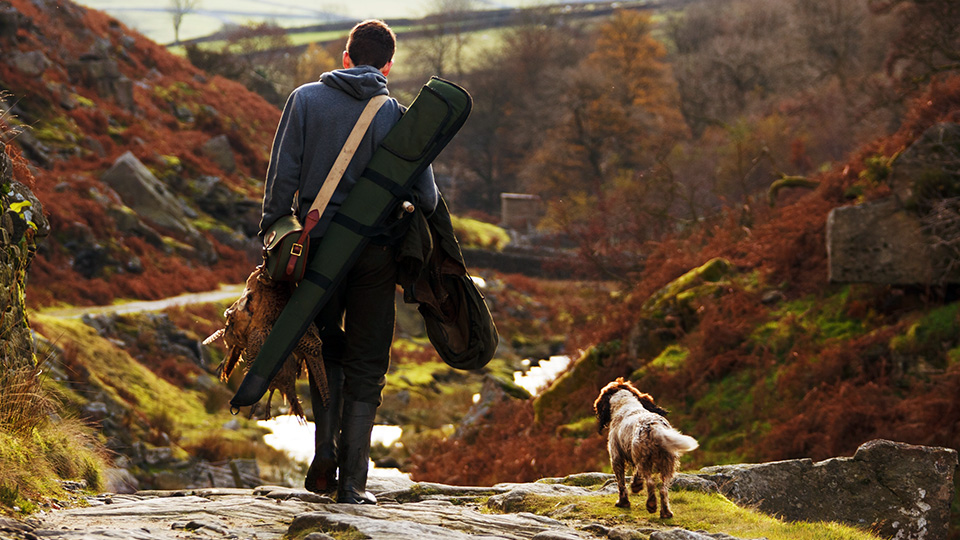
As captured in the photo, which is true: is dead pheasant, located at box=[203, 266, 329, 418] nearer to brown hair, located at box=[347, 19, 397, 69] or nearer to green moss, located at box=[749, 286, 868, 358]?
brown hair, located at box=[347, 19, 397, 69]

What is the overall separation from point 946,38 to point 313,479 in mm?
16601

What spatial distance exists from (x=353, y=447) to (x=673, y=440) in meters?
1.69

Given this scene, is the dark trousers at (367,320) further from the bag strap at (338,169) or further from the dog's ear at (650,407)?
the dog's ear at (650,407)

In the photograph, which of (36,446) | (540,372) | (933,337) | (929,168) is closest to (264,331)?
(36,446)

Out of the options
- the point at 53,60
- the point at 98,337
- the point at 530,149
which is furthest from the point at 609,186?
the point at 98,337

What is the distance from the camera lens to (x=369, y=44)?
4883 mm

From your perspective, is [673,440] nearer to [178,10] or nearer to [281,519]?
[281,519]

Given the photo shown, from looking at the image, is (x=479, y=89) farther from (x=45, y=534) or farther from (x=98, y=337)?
(x=45, y=534)

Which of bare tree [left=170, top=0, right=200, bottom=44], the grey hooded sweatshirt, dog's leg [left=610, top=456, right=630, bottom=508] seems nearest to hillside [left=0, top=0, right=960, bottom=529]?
the grey hooded sweatshirt

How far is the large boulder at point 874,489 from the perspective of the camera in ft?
21.3

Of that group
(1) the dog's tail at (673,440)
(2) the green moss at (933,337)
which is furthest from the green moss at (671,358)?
(1) the dog's tail at (673,440)

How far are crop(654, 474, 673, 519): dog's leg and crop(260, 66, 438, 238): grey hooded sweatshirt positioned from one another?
2.29 meters

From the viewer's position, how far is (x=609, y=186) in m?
42.8

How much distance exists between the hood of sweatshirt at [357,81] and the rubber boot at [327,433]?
150 centimetres
